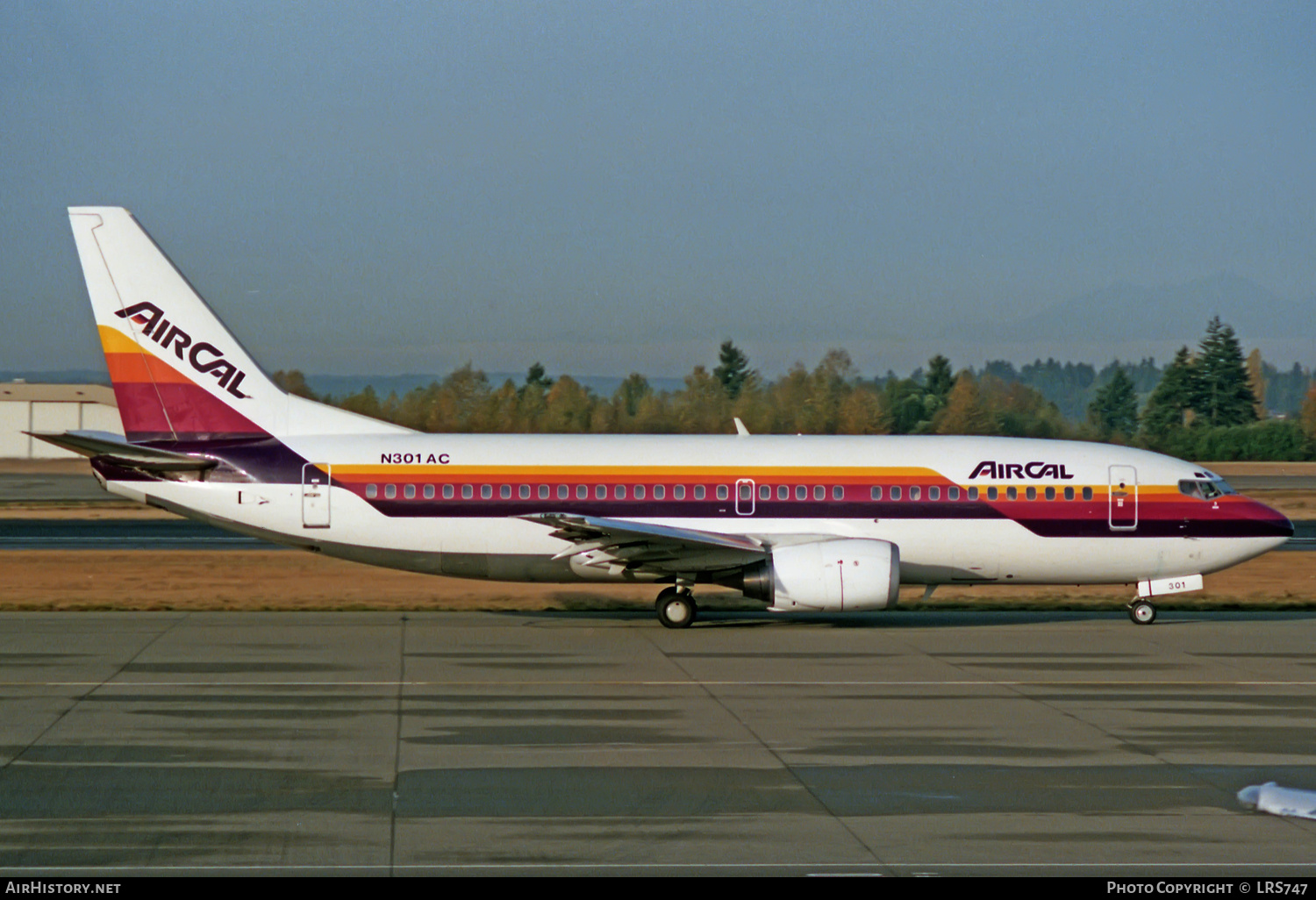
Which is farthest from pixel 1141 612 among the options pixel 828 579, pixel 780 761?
pixel 780 761

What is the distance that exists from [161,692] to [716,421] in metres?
27.0

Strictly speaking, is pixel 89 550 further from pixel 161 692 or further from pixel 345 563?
pixel 161 692

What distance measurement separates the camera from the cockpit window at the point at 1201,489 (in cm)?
2400

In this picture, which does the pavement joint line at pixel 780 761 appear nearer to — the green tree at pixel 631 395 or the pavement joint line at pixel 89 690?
the pavement joint line at pixel 89 690

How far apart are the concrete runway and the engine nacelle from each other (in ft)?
2.35

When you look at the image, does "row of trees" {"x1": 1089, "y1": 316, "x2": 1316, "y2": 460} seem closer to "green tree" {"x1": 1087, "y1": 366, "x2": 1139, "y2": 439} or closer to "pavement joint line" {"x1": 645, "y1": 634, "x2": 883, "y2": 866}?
"green tree" {"x1": 1087, "y1": 366, "x2": 1139, "y2": 439}

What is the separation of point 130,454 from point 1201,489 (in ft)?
58.6

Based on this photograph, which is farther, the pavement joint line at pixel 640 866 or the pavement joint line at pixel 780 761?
the pavement joint line at pixel 780 761

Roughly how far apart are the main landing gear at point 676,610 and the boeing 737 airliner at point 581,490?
0.11ft

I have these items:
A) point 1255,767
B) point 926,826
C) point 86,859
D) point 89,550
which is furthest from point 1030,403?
point 86,859

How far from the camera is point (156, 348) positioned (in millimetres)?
23312

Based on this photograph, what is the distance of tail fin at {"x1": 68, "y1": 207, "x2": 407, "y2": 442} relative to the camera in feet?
76.2

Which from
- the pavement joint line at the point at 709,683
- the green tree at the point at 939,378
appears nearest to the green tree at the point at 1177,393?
the green tree at the point at 939,378

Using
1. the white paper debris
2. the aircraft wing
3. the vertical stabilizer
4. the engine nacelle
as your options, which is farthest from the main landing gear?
the white paper debris
